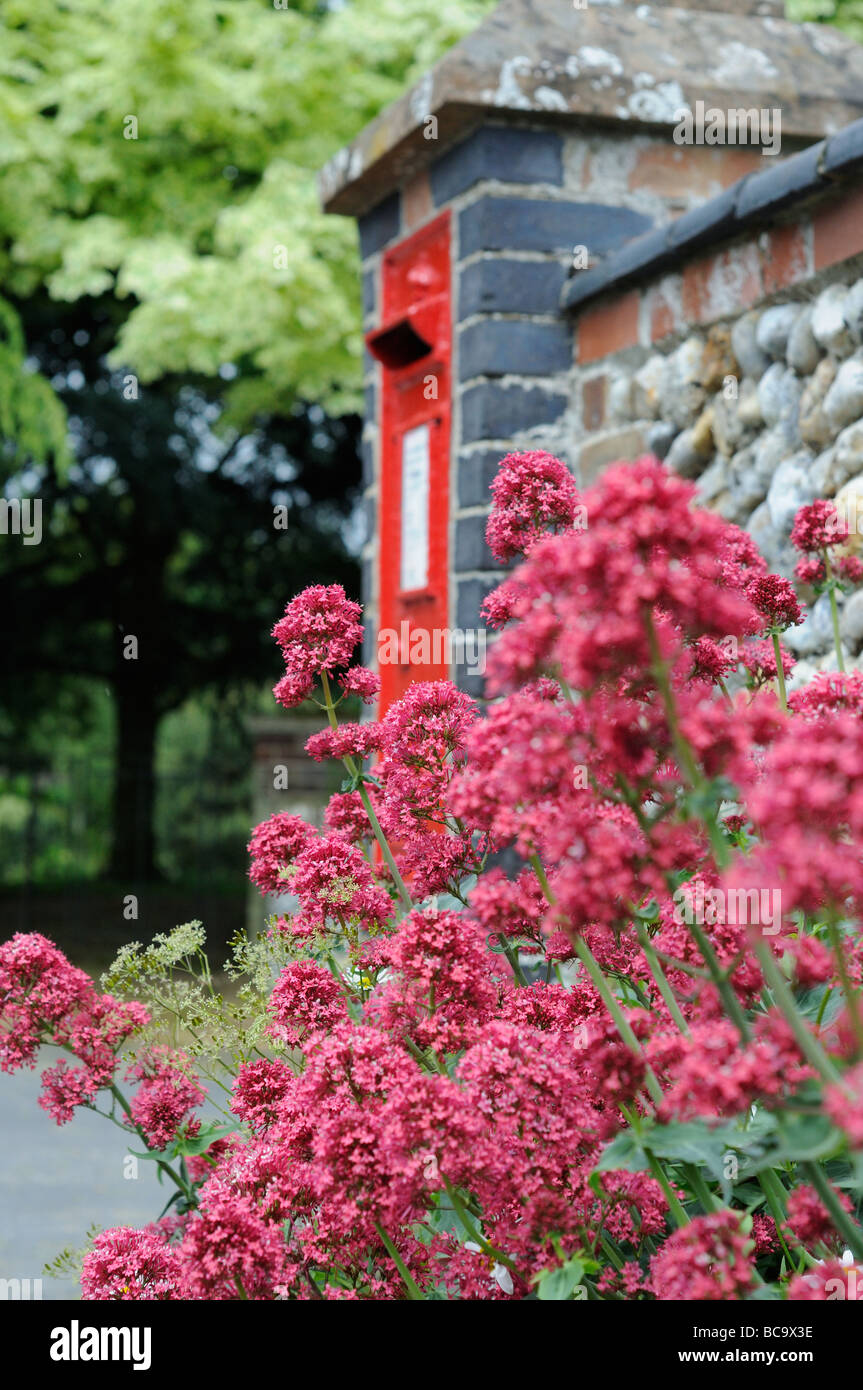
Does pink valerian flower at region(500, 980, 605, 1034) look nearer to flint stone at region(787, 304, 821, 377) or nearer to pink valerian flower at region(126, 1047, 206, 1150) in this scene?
pink valerian flower at region(126, 1047, 206, 1150)

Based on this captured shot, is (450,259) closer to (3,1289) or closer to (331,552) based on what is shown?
(3,1289)

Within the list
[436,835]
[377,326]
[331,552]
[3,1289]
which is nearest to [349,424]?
[331,552]

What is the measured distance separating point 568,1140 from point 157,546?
1184cm

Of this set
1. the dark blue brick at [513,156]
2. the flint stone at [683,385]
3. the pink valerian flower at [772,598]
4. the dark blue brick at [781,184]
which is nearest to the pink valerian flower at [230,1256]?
the pink valerian flower at [772,598]

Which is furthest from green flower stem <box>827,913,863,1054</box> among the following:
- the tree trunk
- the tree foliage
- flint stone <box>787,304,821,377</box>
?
the tree trunk

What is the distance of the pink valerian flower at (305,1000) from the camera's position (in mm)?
1632

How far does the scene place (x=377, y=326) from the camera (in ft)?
16.0

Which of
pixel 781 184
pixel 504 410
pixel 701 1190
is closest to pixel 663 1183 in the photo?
pixel 701 1190

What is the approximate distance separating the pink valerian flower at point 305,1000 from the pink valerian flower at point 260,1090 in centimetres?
21

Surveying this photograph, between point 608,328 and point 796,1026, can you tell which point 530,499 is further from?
point 608,328

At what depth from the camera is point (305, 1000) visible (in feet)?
5.37

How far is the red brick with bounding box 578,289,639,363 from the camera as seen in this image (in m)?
3.84

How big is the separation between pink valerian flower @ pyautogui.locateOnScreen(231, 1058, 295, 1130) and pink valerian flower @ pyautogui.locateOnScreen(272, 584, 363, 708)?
52 cm

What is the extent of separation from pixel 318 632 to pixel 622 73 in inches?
117
